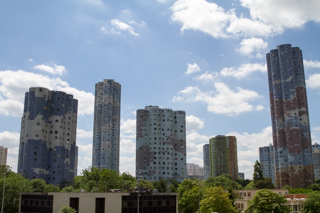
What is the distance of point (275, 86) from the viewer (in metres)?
176

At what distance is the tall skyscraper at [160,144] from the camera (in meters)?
178

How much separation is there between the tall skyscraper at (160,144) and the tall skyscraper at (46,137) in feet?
147

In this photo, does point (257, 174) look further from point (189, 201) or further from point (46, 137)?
point (46, 137)

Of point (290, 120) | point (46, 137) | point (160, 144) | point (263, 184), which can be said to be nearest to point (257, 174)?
point (263, 184)

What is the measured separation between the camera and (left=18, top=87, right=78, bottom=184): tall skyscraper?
5305 inches

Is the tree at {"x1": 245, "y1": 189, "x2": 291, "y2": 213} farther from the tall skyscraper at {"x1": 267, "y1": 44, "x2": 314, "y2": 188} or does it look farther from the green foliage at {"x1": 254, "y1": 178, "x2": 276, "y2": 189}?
the tall skyscraper at {"x1": 267, "y1": 44, "x2": 314, "y2": 188}

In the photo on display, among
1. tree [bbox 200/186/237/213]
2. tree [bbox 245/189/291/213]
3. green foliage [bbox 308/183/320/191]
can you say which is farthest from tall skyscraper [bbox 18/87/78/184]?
green foliage [bbox 308/183/320/191]

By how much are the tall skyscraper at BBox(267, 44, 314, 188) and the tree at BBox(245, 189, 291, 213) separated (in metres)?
97.6

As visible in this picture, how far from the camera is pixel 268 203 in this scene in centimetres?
7212

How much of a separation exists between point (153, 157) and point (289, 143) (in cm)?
7488

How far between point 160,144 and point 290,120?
2875 inches

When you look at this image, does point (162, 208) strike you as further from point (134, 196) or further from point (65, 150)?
point (65, 150)

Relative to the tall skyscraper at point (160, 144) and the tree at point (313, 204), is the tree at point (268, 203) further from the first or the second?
the tall skyscraper at point (160, 144)

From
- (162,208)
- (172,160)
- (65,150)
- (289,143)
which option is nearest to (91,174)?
(65,150)
